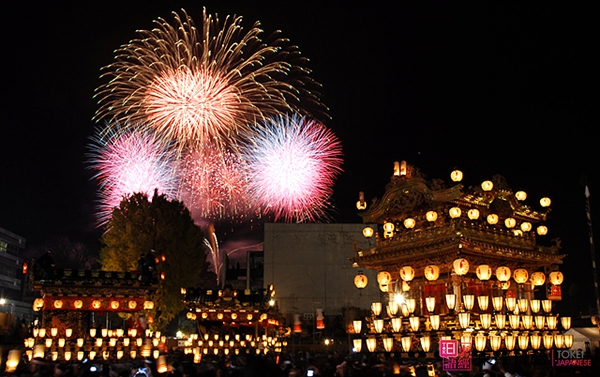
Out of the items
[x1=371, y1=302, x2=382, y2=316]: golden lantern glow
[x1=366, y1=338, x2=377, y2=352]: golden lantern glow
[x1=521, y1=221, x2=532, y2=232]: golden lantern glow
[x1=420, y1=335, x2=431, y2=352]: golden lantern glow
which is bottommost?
[x1=366, y1=338, x2=377, y2=352]: golden lantern glow

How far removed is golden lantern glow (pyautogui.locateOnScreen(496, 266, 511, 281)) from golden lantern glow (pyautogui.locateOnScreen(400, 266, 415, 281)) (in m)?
3.58

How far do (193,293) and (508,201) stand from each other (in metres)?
23.3

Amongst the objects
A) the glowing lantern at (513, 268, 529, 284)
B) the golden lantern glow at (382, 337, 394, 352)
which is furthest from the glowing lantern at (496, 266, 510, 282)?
the golden lantern glow at (382, 337, 394, 352)

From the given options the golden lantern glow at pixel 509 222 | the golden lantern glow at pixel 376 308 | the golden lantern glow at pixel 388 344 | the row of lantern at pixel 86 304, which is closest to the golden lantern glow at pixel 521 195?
the golden lantern glow at pixel 509 222

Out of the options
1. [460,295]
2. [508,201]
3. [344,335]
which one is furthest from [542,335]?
[344,335]

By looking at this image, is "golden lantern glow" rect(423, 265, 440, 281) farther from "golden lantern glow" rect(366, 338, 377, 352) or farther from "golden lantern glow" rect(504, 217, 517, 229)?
"golden lantern glow" rect(504, 217, 517, 229)

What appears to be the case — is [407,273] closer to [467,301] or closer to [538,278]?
[467,301]

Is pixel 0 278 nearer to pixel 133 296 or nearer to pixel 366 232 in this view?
pixel 133 296

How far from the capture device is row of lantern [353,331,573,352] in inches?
833

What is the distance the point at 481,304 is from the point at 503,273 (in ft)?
5.96

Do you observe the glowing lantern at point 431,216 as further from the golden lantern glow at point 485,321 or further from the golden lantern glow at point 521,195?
the golden lantern glow at point 521,195

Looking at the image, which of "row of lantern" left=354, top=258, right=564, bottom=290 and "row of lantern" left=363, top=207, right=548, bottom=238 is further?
"row of lantern" left=363, top=207, right=548, bottom=238

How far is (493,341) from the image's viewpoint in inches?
845

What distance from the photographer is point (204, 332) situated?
40.4 metres
